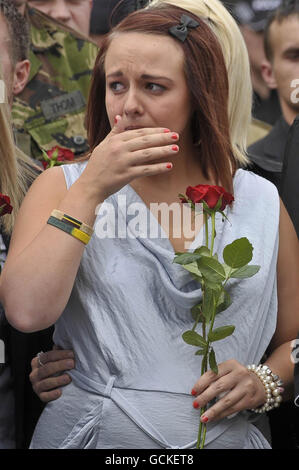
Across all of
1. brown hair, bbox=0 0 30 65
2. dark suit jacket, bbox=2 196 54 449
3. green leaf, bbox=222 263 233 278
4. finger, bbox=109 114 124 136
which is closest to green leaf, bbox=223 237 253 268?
green leaf, bbox=222 263 233 278

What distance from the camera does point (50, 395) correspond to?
2.35 meters

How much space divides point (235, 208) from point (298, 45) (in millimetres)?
1645

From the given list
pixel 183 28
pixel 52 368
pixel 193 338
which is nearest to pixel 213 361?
pixel 193 338

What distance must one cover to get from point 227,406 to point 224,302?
0.79 ft

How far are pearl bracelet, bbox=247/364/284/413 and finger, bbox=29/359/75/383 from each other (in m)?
0.43

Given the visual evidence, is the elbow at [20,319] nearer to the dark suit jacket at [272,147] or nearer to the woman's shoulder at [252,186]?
the woman's shoulder at [252,186]

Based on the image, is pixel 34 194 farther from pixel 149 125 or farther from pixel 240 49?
pixel 240 49

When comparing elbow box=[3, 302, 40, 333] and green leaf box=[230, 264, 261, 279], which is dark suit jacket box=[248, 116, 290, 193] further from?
elbow box=[3, 302, 40, 333]

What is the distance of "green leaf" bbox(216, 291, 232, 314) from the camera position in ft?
7.11

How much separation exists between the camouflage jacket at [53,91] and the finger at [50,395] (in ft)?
4.44

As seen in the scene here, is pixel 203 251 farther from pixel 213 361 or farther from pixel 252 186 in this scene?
pixel 252 186

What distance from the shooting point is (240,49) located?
2.95 m

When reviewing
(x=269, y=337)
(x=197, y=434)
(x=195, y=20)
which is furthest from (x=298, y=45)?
(x=197, y=434)

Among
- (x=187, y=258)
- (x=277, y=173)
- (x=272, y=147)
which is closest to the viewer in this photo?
(x=187, y=258)
